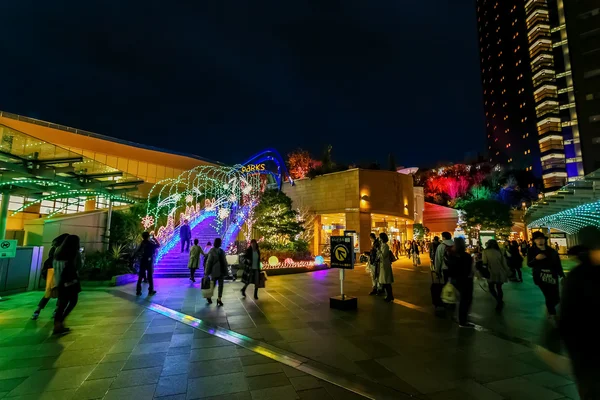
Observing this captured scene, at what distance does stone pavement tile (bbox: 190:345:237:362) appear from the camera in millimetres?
4105

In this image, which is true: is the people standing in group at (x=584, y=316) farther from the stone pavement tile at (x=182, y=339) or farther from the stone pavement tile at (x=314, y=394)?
the stone pavement tile at (x=182, y=339)

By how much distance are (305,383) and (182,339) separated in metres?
2.46

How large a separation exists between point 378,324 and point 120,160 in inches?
1440

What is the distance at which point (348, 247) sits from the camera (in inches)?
280

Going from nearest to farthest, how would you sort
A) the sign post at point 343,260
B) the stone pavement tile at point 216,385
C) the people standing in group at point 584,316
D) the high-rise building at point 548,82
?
the people standing in group at point 584,316 < the stone pavement tile at point 216,385 < the sign post at point 343,260 < the high-rise building at point 548,82

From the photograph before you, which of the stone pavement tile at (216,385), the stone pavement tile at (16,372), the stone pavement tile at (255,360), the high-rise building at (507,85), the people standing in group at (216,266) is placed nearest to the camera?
the stone pavement tile at (216,385)

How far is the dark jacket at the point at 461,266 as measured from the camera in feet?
18.2

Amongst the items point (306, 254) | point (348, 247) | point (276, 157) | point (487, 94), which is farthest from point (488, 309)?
point (487, 94)

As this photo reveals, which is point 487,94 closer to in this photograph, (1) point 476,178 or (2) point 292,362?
(1) point 476,178

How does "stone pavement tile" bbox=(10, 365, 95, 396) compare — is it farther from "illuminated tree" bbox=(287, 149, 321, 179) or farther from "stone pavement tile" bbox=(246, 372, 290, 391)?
"illuminated tree" bbox=(287, 149, 321, 179)

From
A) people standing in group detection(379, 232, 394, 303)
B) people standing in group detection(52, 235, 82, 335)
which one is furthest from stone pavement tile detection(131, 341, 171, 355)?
people standing in group detection(379, 232, 394, 303)

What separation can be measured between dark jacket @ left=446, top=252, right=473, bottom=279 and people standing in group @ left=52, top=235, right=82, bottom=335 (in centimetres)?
669

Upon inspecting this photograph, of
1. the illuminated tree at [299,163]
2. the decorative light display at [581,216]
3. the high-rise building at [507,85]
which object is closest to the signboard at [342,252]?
the decorative light display at [581,216]

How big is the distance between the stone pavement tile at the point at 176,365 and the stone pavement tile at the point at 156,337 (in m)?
0.84
